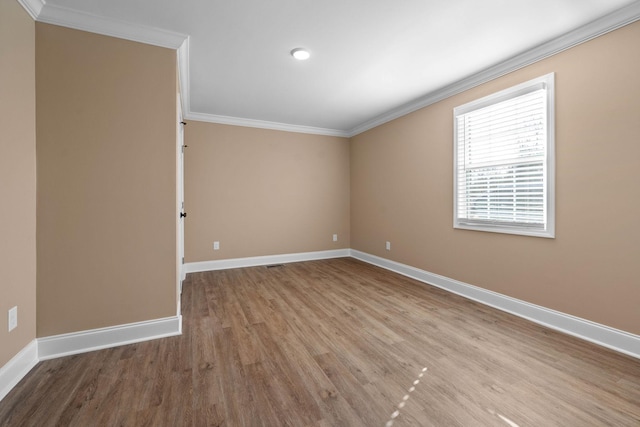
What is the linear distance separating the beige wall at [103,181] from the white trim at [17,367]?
15cm

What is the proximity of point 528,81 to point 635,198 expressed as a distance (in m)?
1.35

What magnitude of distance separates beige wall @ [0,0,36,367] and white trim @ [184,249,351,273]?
241cm

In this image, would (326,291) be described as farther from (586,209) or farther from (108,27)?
(108,27)

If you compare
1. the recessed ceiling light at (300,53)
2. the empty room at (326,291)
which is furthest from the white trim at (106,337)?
the recessed ceiling light at (300,53)

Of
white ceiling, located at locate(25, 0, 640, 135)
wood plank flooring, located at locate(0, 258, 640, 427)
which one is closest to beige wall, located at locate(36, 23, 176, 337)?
white ceiling, located at locate(25, 0, 640, 135)

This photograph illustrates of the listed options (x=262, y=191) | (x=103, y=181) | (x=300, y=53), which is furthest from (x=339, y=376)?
(x=262, y=191)

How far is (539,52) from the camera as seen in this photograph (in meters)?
2.50

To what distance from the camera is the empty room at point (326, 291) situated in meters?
1.62

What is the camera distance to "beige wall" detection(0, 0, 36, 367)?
1.63 meters

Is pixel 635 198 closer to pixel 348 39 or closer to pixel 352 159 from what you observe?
pixel 348 39

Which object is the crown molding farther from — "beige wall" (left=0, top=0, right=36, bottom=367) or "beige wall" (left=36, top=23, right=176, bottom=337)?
"beige wall" (left=0, top=0, right=36, bottom=367)

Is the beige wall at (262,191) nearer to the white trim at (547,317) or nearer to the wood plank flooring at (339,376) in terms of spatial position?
the wood plank flooring at (339,376)

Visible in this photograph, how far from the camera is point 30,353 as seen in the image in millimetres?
1864

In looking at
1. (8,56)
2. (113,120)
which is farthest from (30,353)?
(8,56)
